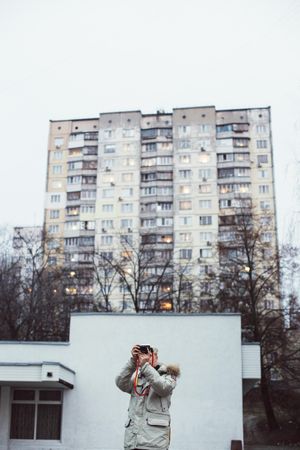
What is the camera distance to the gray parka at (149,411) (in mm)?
6520

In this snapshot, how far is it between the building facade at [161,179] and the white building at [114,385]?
53843mm

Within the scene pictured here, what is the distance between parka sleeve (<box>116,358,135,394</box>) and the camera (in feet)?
22.3

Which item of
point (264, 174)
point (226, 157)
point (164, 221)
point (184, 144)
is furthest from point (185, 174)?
point (264, 174)

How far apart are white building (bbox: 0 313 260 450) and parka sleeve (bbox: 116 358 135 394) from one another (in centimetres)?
1361

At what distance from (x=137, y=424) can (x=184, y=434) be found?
1442 centimetres

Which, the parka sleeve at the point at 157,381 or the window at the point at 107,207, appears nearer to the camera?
the parka sleeve at the point at 157,381

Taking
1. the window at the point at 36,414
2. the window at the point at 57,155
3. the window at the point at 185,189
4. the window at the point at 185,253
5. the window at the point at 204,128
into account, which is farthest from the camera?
the window at the point at 57,155

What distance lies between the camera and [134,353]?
6680 mm

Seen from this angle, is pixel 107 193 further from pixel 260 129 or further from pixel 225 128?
pixel 260 129

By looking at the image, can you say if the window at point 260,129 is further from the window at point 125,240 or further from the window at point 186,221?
the window at point 125,240

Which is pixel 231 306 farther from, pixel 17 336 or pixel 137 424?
pixel 137 424

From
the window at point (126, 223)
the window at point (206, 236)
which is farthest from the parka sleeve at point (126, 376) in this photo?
the window at point (126, 223)

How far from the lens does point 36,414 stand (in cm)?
2091

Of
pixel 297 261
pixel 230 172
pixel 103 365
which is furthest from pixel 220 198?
pixel 103 365
